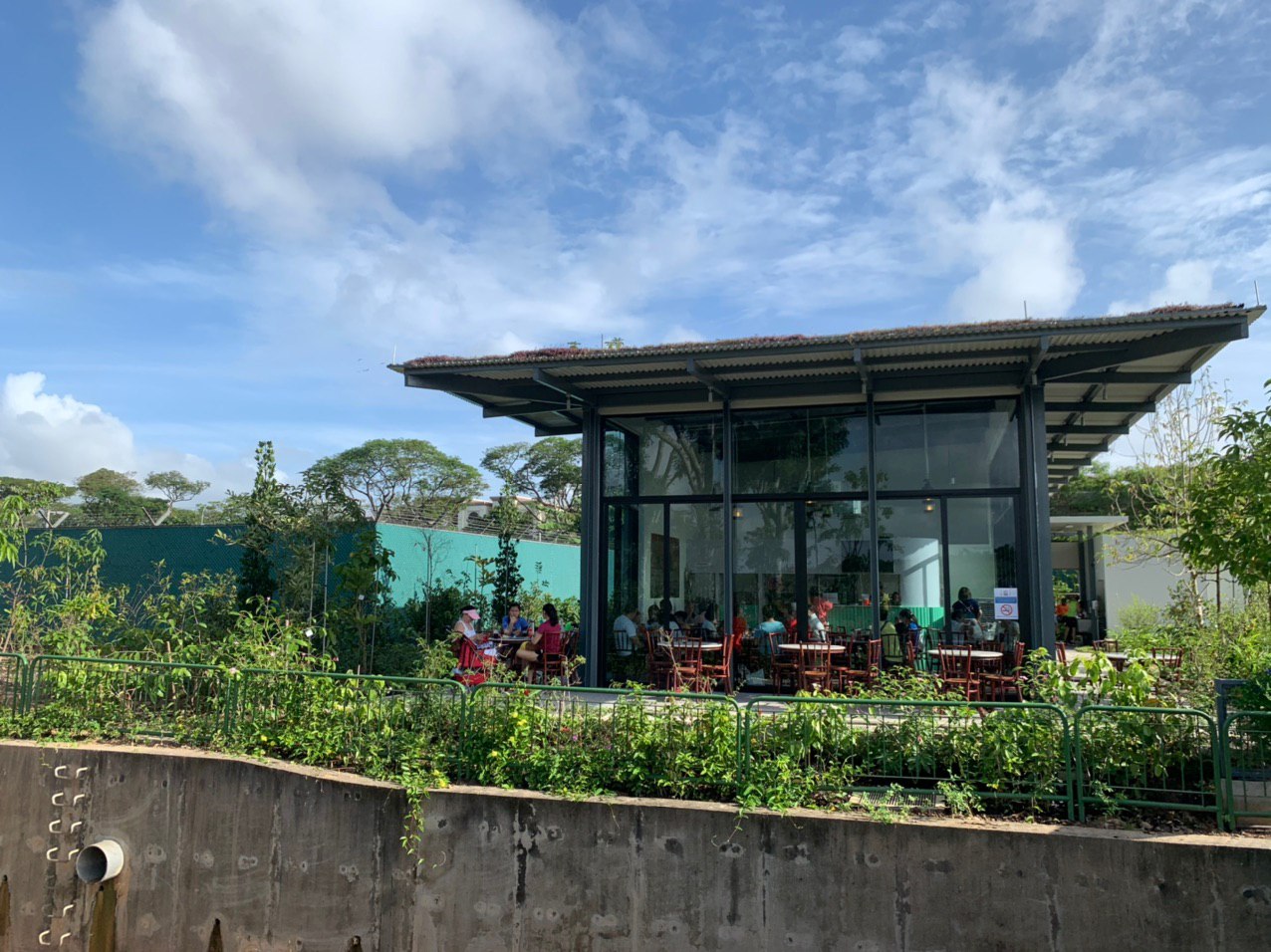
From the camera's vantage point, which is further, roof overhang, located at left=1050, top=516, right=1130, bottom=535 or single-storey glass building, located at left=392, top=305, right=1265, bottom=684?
roof overhang, located at left=1050, top=516, right=1130, bottom=535

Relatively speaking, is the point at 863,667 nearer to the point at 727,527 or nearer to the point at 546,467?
the point at 727,527

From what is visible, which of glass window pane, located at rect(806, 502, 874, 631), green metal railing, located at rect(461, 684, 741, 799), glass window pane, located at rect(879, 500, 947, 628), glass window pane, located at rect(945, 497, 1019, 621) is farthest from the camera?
glass window pane, located at rect(806, 502, 874, 631)

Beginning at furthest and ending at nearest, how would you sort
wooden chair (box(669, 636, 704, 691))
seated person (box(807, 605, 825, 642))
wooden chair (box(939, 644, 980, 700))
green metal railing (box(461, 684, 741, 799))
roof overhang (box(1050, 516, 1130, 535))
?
roof overhang (box(1050, 516, 1130, 535)), seated person (box(807, 605, 825, 642)), wooden chair (box(669, 636, 704, 691)), wooden chair (box(939, 644, 980, 700)), green metal railing (box(461, 684, 741, 799))

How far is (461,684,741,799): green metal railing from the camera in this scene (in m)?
6.37

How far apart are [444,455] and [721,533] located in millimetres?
46573

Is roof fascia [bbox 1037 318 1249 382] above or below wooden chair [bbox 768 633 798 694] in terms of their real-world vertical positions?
above

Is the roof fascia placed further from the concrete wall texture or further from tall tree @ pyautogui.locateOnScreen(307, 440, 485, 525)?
tall tree @ pyautogui.locateOnScreen(307, 440, 485, 525)

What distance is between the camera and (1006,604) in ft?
34.6

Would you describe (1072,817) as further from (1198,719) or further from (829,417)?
(829,417)

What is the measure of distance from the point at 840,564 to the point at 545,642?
3783mm

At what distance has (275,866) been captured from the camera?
6.86 metres

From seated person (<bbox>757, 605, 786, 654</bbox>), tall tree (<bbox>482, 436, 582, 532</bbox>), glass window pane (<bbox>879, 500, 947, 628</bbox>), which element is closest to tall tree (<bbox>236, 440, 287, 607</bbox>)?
seated person (<bbox>757, 605, 786, 654</bbox>)

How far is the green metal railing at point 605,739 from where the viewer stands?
20.9 feet

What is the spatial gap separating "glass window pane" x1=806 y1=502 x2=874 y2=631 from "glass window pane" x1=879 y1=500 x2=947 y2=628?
0.22 m
